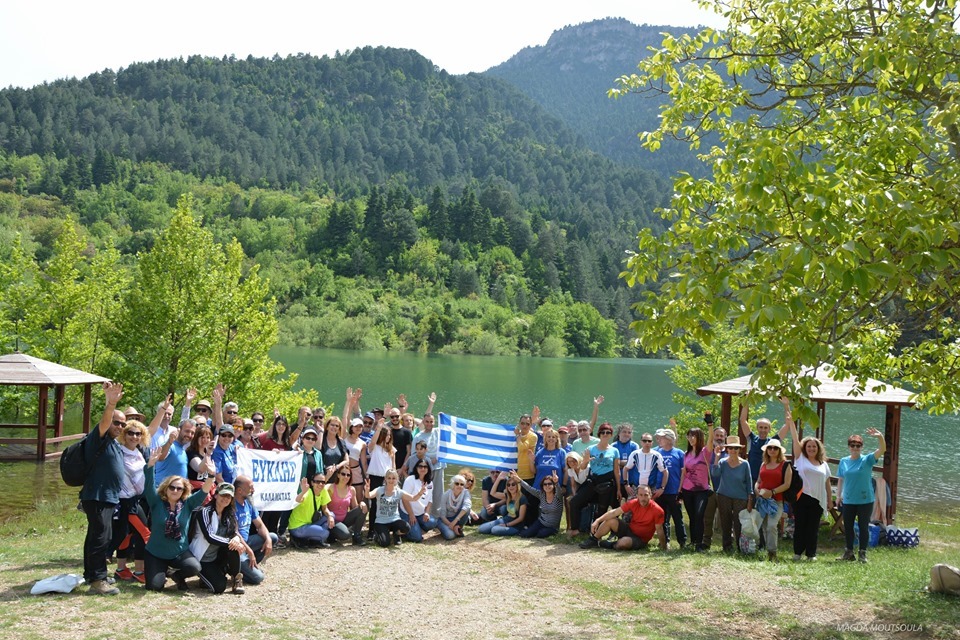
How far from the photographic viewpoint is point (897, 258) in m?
7.40

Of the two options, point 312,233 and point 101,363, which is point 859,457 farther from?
point 312,233

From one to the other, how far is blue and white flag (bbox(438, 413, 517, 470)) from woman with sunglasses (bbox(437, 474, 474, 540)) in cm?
115

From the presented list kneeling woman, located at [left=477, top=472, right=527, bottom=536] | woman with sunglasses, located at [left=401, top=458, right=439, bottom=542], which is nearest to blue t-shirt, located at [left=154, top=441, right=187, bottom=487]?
woman with sunglasses, located at [left=401, top=458, right=439, bottom=542]

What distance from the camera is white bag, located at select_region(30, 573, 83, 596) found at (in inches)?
334

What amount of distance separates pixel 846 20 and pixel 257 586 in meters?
9.00

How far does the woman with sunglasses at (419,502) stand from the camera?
13109 millimetres

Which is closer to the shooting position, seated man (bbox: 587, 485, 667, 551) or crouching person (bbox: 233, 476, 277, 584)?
crouching person (bbox: 233, 476, 277, 584)

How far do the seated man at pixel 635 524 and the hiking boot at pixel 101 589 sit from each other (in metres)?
6.98

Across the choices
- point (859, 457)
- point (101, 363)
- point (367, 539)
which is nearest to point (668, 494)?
point (859, 457)

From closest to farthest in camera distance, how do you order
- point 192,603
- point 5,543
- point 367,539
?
point 192,603 < point 5,543 < point 367,539

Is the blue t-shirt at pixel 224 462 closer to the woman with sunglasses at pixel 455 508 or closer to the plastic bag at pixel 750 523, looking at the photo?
the woman with sunglasses at pixel 455 508

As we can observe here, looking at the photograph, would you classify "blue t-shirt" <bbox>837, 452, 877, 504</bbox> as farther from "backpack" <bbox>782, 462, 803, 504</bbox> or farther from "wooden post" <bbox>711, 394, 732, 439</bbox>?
"wooden post" <bbox>711, 394, 732, 439</bbox>

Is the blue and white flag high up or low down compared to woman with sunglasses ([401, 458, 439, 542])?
up

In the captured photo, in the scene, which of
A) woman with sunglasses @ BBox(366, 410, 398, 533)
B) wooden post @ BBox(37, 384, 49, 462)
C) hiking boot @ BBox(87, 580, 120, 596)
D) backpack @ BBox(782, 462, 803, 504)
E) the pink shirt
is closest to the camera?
hiking boot @ BBox(87, 580, 120, 596)
